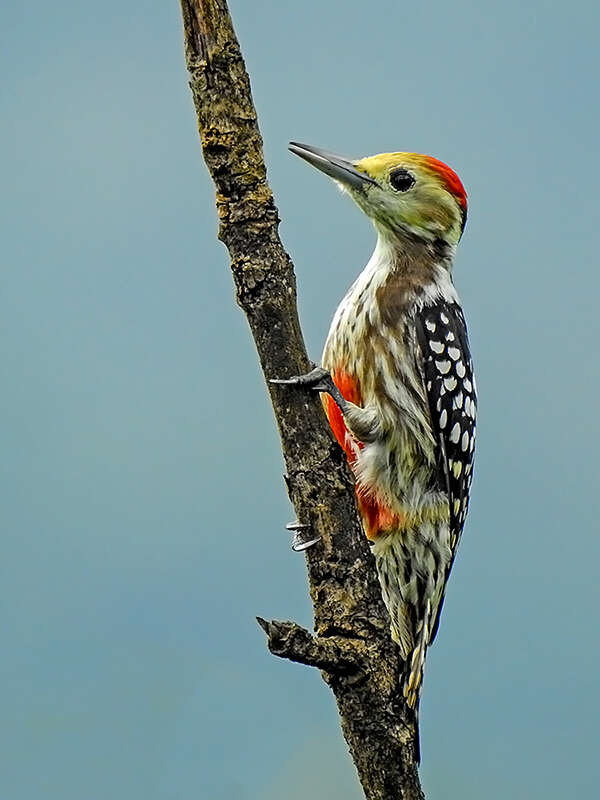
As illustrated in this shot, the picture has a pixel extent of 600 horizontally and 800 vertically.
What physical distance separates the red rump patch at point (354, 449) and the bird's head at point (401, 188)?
2.16ft

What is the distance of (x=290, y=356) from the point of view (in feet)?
11.8

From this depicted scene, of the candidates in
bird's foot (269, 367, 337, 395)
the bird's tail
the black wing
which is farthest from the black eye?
the bird's tail

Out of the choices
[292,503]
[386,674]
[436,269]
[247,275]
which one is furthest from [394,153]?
[386,674]

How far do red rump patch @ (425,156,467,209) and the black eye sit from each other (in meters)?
0.10

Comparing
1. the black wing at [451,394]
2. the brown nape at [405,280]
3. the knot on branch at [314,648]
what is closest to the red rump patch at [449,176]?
the brown nape at [405,280]

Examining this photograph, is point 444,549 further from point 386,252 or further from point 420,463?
point 386,252

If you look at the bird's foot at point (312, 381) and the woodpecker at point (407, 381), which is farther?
the woodpecker at point (407, 381)

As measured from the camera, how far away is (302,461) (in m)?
3.66

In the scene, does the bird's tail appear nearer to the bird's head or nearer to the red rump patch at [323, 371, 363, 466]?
the red rump patch at [323, 371, 363, 466]

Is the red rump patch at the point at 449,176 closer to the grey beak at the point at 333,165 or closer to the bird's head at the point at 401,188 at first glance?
the bird's head at the point at 401,188

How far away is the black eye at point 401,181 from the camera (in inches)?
167

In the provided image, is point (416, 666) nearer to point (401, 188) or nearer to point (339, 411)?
point (339, 411)

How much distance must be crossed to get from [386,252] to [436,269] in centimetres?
22

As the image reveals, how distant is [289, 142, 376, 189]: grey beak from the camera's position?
4.15 metres
